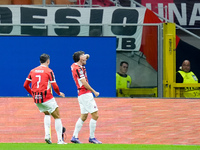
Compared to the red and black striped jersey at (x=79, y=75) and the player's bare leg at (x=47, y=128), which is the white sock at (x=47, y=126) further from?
the red and black striped jersey at (x=79, y=75)

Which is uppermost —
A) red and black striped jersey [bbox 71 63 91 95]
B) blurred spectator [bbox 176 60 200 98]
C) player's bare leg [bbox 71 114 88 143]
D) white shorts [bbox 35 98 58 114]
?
red and black striped jersey [bbox 71 63 91 95]

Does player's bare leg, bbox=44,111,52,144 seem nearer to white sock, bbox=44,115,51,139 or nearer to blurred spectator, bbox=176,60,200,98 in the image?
white sock, bbox=44,115,51,139

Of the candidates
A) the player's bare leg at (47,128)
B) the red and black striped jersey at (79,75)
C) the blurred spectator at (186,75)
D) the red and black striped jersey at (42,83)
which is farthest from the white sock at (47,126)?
the blurred spectator at (186,75)

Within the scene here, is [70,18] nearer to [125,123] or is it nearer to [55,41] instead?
[55,41]

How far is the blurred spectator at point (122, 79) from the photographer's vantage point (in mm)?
15484

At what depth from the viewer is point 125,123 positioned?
1413 cm

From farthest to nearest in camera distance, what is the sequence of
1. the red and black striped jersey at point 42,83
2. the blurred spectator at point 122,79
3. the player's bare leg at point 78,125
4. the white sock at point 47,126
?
the blurred spectator at point 122,79, the player's bare leg at point 78,125, the white sock at point 47,126, the red and black striped jersey at point 42,83

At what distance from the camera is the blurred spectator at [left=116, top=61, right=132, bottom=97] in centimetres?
1548

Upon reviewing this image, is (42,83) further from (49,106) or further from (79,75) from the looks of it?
(79,75)

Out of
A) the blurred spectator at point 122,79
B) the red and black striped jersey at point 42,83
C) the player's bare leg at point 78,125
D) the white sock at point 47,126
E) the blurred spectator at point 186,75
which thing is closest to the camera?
the red and black striped jersey at point 42,83

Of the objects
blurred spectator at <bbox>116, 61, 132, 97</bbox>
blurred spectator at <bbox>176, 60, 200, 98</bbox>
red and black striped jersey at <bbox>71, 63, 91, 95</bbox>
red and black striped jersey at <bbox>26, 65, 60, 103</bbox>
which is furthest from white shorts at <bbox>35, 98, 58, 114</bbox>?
blurred spectator at <bbox>176, 60, 200, 98</bbox>

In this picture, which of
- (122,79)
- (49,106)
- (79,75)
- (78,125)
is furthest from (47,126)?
(122,79)

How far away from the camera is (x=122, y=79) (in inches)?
615

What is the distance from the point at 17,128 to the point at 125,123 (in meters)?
2.13
